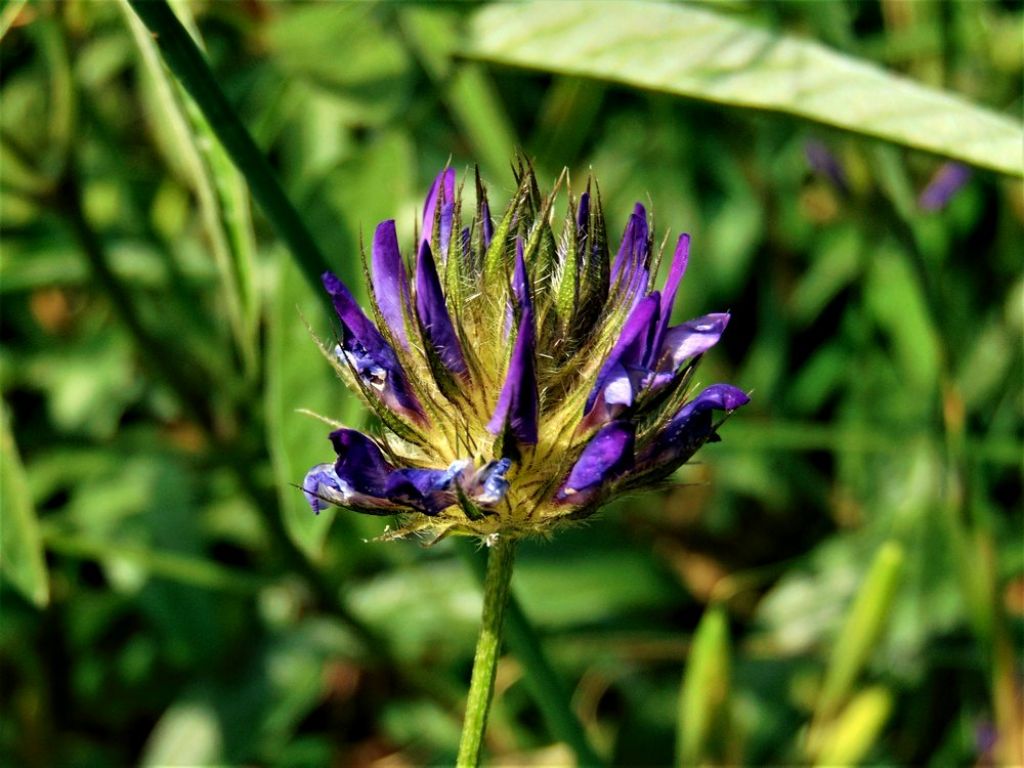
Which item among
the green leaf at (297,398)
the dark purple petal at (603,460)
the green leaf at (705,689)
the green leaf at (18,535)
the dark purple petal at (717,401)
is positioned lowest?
the green leaf at (705,689)

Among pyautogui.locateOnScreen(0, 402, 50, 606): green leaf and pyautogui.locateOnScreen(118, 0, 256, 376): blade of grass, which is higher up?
pyautogui.locateOnScreen(118, 0, 256, 376): blade of grass

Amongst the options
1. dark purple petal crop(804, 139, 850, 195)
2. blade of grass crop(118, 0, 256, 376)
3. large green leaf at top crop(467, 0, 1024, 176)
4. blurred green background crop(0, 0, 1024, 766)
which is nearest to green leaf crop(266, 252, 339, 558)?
blurred green background crop(0, 0, 1024, 766)

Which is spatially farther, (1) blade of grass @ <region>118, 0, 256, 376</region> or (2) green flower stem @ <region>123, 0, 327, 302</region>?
(1) blade of grass @ <region>118, 0, 256, 376</region>

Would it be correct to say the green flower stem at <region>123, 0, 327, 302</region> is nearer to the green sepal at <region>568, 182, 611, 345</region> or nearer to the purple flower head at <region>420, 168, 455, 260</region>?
the purple flower head at <region>420, 168, 455, 260</region>

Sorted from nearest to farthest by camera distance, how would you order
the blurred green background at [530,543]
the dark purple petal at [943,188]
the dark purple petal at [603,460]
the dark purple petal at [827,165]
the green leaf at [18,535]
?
the dark purple petal at [603,460] → the green leaf at [18,535] → the blurred green background at [530,543] → the dark purple petal at [827,165] → the dark purple petal at [943,188]

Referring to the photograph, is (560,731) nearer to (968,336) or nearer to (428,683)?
(428,683)

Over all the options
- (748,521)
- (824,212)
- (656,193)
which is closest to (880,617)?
(748,521)

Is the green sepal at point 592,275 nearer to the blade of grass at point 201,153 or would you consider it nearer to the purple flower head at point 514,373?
the purple flower head at point 514,373

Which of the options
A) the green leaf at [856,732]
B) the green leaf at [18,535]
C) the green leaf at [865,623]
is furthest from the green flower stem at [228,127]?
the green leaf at [856,732]
